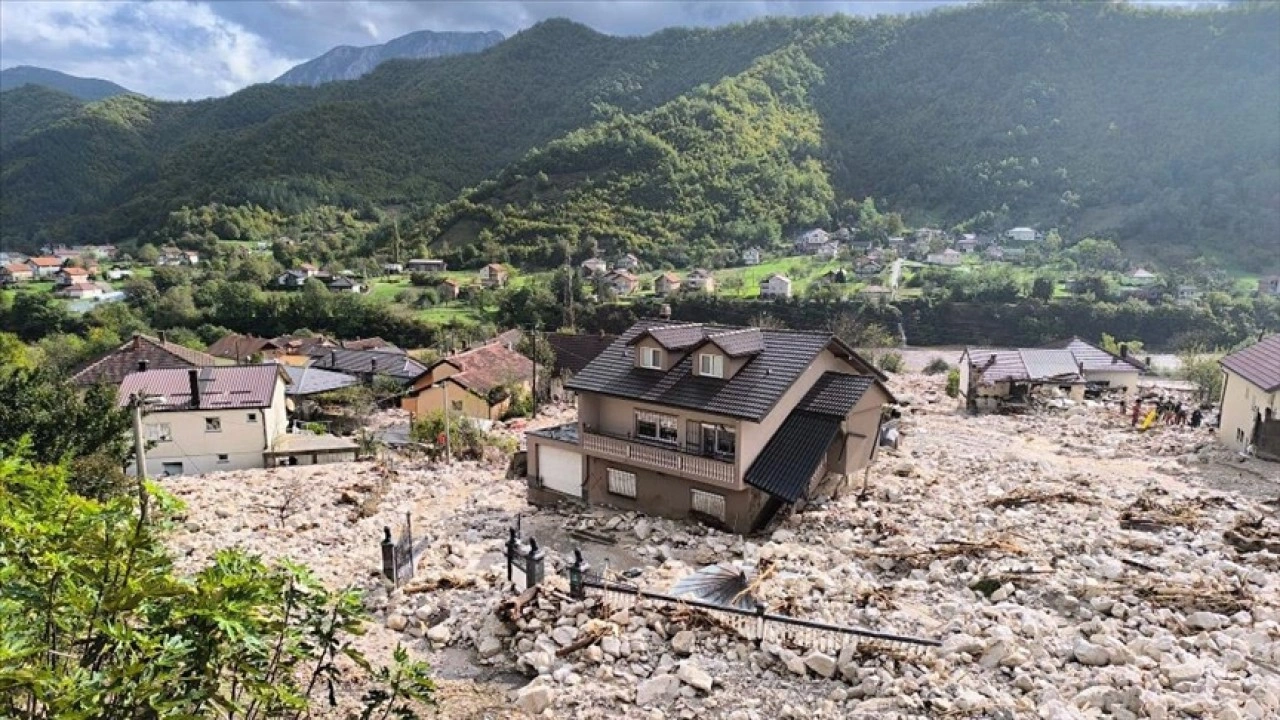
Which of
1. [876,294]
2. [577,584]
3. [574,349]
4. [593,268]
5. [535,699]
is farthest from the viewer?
[593,268]

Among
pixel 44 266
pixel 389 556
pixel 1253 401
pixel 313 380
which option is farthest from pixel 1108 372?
pixel 44 266

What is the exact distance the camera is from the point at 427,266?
116000 millimetres

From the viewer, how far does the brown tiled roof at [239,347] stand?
67.9 meters

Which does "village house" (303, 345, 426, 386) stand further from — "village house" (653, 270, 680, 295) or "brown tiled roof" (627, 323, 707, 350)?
"village house" (653, 270, 680, 295)

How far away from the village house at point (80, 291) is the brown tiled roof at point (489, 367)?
7687cm

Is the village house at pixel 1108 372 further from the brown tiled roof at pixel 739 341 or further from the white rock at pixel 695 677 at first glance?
the white rock at pixel 695 677

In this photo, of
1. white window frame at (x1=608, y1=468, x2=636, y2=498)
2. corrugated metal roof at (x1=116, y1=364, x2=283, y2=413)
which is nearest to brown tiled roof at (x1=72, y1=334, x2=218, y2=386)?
corrugated metal roof at (x1=116, y1=364, x2=283, y2=413)

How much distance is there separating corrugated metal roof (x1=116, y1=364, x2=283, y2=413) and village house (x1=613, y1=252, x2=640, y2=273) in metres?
81.7

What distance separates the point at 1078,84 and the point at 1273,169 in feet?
175

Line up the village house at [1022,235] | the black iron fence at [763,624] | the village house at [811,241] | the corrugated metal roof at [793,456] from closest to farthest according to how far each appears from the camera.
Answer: the black iron fence at [763,624] < the corrugated metal roof at [793,456] < the village house at [1022,235] < the village house at [811,241]

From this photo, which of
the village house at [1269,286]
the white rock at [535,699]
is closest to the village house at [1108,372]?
the white rock at [535,699]

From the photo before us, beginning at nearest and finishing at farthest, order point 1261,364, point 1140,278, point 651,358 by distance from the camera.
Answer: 1. point 651,358
2. point 1261,364
3. point 1140,278

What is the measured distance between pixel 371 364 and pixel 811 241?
101m

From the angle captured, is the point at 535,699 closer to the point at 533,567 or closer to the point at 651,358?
the point at 533,567
